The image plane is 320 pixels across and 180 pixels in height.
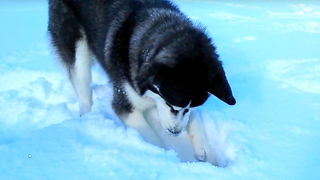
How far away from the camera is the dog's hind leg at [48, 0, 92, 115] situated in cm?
379

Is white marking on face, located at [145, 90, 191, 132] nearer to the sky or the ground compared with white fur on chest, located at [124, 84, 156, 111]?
nearer to the sky

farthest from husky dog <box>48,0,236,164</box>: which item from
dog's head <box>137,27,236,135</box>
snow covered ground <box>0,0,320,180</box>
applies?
snow covered ground <box>0,0,320,180</box>

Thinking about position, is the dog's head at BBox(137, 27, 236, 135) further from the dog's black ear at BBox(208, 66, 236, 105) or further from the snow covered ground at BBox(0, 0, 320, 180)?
the snow covered ground at BBox(0, 0, 320, 180)

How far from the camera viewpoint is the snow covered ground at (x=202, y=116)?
2297 millimetres

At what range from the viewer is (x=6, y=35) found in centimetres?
679

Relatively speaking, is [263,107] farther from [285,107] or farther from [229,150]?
[229,150]

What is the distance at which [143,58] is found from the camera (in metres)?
2.85

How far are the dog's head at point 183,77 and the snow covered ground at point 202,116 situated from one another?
0.45 m

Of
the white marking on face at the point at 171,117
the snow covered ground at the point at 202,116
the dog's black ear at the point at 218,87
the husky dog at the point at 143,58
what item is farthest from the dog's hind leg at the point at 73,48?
the dog's black ear at the point at 218,87

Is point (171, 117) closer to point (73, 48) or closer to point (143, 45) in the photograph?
point (143, 45)

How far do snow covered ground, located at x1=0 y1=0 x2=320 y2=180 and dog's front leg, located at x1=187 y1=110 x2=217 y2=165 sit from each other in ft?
0.45

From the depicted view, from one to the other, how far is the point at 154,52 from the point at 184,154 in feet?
4.07

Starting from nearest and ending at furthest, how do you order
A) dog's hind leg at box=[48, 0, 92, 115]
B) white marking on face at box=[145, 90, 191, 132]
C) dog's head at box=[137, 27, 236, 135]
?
dog's head at box=[137, 27, 236, 135] → white marking on face at box=[145, 90, 191, 132] → dog's hind leg at box=[48, 0, 92, 115]

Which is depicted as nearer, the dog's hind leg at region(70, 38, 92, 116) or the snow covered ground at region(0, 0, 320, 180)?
the snow covered ground at region(0, 0, 320, 180)
